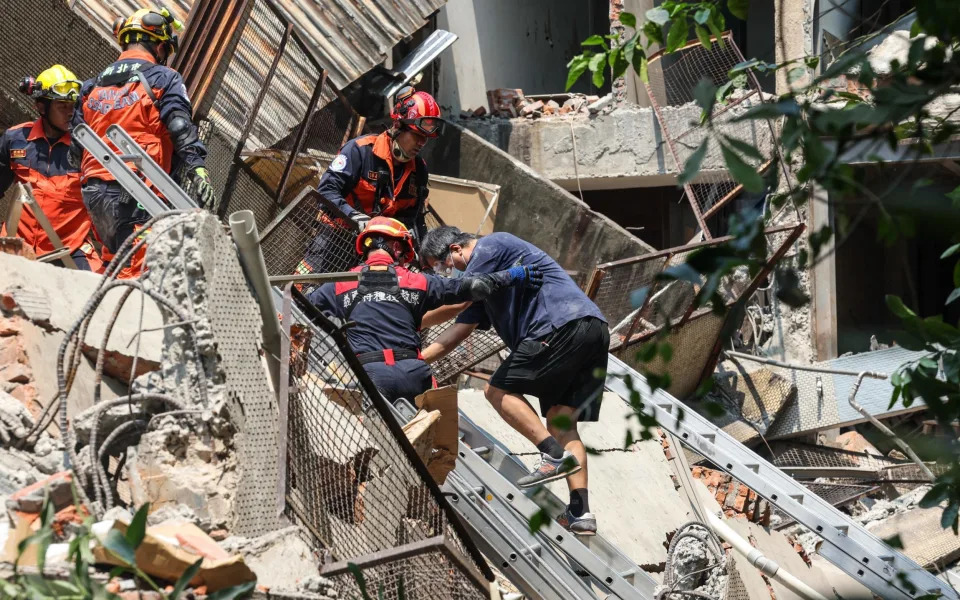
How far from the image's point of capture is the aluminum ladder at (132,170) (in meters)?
4.35

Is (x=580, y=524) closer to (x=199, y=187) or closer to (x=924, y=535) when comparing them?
(x=199, y=187)

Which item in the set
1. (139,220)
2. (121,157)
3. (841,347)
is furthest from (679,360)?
(121,157)

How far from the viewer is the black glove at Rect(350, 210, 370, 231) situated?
641cm

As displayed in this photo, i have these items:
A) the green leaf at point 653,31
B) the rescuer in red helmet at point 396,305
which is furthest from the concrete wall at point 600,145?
the green leaf at point 653,31

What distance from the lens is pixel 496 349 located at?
21.1 ft

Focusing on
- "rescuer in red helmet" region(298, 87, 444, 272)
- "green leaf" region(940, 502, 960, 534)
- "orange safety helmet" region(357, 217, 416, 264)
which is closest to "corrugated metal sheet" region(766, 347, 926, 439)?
"rescuer in red helmet" region(298, 87, 444, 272)

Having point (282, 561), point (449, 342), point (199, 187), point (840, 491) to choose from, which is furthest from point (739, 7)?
point (840, 491)

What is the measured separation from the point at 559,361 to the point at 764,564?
4.69 feet

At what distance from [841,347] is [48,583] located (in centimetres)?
973

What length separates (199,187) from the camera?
19.0 feet

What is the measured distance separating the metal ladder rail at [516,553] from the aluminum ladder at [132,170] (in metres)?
1.48

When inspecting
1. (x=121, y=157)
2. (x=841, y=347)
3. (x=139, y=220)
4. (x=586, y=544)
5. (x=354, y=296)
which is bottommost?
(x=841, y=347)

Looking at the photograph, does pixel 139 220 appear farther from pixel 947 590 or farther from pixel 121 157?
pixel 947 590

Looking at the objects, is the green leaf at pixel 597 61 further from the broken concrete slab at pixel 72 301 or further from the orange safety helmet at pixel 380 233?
the orange safety helmet at pixel 380 233
